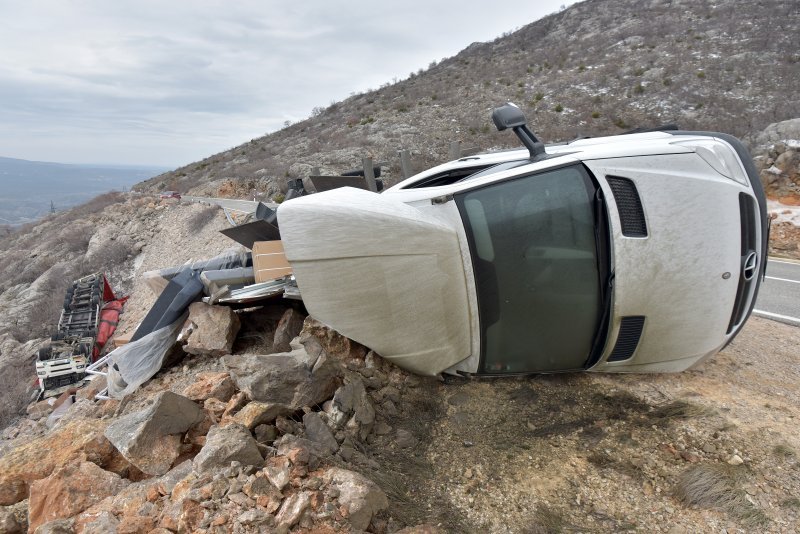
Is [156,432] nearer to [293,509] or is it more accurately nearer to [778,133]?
[293,509]

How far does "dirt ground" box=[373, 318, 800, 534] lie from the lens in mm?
2129

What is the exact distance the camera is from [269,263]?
3510mm

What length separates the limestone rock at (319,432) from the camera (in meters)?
2.30

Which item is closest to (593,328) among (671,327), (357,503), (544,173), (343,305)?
(671,327)

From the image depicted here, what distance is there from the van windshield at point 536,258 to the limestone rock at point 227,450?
1519 mm

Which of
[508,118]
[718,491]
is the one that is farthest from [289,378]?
[718,491]

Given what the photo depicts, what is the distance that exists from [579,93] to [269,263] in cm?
2359

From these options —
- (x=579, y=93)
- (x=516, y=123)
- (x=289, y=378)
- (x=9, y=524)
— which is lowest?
(x=9, y=524)

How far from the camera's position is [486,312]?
2.75 meters

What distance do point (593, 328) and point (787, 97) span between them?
70.3 ft

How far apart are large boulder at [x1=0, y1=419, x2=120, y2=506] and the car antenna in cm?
310

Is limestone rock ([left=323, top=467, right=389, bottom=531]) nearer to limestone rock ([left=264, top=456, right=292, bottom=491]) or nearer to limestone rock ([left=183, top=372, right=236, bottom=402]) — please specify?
limestone rock ([left=264, top=456, right=292, bottom=491])

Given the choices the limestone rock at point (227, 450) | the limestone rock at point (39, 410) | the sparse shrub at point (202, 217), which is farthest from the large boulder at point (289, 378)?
the sparse shrub at point (202, 217)

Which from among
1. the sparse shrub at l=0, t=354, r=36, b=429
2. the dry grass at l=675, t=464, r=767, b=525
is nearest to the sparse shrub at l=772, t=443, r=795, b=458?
the dry grass at l=675, t=464, r=767, b=525
